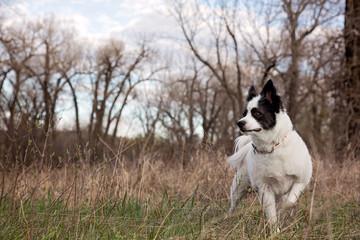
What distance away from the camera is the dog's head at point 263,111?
4.43m

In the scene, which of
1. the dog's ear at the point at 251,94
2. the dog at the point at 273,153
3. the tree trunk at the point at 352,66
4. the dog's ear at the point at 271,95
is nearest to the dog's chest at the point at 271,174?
the dog at the point at 273,153

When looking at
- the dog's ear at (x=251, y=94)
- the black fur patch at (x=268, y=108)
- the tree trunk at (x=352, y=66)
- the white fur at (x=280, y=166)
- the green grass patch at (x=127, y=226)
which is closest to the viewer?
the green grass patch at (x=127, y=226)

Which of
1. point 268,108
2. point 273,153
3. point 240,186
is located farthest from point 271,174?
point 268,108

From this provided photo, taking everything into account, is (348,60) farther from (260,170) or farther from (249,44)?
(260,170)

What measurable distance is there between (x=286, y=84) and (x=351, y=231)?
64.4ft

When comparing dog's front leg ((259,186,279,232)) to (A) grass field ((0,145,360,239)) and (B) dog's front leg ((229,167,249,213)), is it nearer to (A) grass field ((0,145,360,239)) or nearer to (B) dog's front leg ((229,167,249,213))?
(A) grass field ((0,145,360,239))

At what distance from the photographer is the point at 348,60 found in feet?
43.0

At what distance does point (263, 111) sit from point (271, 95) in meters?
0.23

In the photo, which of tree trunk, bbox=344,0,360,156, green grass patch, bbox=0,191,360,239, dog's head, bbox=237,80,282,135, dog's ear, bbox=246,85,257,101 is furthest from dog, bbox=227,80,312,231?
tree trunk, bbox=344,0,360,156

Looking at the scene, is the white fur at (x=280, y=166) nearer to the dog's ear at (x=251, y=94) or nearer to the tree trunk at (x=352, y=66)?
the dog's ear at (x=251, y=94)

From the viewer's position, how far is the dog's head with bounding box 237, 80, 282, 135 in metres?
4.43

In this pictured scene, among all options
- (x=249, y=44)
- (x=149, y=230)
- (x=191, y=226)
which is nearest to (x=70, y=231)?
(x=149, y=230)

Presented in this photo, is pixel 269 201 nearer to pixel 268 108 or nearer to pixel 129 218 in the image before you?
pixel 268 108

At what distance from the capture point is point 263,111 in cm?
452
